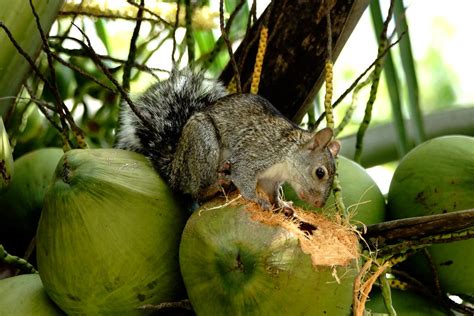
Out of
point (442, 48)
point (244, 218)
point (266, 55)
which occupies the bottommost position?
point (442, 48)

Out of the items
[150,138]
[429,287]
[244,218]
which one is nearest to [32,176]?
[150,138]

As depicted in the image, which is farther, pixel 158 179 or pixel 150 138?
pixel 150 138

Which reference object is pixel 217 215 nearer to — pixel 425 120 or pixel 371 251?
pixel 371 251

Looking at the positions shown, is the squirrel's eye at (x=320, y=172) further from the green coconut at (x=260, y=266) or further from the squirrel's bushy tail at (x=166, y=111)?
the green coconut at (x=260, y=266)

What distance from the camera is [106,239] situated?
1177 millimetres

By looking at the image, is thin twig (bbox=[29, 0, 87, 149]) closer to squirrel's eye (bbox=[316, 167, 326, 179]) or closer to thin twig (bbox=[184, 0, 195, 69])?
thin twig (bbox=[184, 0, 195, 69])

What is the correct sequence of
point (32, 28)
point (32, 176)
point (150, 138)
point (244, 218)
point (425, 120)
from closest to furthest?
point (244, 218) < point (32, 28) < point (32, 176) < point (150, 138) < point (425, 120)

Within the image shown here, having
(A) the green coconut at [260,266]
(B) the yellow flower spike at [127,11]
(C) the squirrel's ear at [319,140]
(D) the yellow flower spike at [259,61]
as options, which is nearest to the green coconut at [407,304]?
(A) the green coconut at [260,266]

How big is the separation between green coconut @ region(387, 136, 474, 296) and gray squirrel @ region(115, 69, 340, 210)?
Answer: 0.50 feet

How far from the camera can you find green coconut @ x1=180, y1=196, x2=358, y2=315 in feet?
3.50

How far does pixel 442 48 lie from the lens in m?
5.08

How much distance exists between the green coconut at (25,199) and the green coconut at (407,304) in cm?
58

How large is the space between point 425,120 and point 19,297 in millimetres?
992

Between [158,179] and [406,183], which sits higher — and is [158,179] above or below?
above
